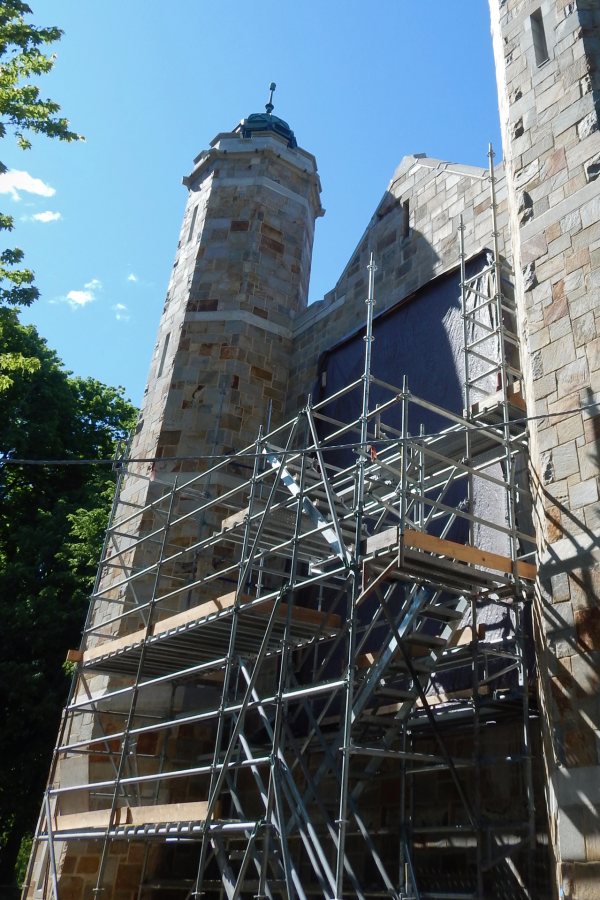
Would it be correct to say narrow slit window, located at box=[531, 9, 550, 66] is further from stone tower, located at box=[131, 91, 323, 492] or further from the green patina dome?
the green patina dome

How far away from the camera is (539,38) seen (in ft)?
30.5

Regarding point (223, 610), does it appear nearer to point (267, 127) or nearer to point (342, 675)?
point (342, 675)

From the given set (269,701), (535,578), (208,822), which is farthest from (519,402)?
(208,822)

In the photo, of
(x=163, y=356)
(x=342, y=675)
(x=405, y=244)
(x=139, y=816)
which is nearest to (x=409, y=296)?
(x=405, y=244)

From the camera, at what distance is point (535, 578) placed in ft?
23.3

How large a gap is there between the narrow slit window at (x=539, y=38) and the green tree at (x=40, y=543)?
6.94 meters

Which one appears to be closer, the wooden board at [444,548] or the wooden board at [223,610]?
the wooden board at [444,548]

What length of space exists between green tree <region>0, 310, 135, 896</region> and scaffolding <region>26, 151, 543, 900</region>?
421cm

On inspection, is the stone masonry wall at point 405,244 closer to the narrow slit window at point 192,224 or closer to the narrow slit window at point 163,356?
the narrow slit window at point 163,356

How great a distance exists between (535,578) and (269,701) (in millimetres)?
2410

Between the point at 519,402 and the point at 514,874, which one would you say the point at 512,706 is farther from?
the point at 519,402

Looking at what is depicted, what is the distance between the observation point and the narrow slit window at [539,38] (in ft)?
29.9

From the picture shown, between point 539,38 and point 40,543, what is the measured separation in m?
12.9

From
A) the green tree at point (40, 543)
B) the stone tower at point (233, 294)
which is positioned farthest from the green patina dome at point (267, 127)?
the green tree at point (40, 543)
